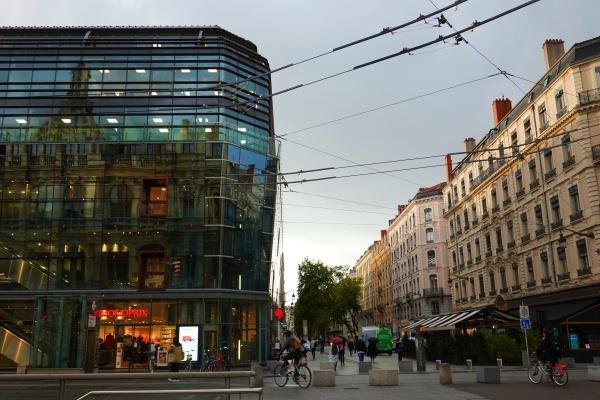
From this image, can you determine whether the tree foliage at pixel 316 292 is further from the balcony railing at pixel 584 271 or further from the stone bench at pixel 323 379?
the stone bench at pixel 323 379

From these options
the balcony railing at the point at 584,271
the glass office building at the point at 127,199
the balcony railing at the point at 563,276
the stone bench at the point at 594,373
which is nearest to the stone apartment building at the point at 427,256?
the balcony railing at the point at 563,276

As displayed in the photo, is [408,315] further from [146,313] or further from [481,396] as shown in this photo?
[481,396]

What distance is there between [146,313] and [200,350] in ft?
12.5

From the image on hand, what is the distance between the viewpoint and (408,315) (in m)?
84.1

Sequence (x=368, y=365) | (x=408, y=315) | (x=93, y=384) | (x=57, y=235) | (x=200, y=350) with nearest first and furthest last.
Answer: (x=93, y=384) → (x=368, y=365) → (x=200, y=350) → (x=57, y=235) → (x=408, y=315)

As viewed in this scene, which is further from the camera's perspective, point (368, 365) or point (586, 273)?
point (586, 273)

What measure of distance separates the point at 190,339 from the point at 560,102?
27128 mm

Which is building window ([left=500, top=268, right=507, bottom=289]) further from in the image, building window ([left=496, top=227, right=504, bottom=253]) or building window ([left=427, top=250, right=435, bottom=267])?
building window ([left=427, top=250, right=435, bottom=267])

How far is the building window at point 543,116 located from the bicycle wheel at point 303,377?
88.0 ft

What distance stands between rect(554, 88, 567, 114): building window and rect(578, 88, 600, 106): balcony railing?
65.0 inches

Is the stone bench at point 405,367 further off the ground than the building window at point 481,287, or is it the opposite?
the building window at point 481,287

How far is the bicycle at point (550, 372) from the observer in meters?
17.3

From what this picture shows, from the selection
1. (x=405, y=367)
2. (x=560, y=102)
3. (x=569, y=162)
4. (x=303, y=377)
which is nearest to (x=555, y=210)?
(x=569, y=162)

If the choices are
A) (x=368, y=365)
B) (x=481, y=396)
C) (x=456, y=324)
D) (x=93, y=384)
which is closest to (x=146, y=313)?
(x=368, y=365)
